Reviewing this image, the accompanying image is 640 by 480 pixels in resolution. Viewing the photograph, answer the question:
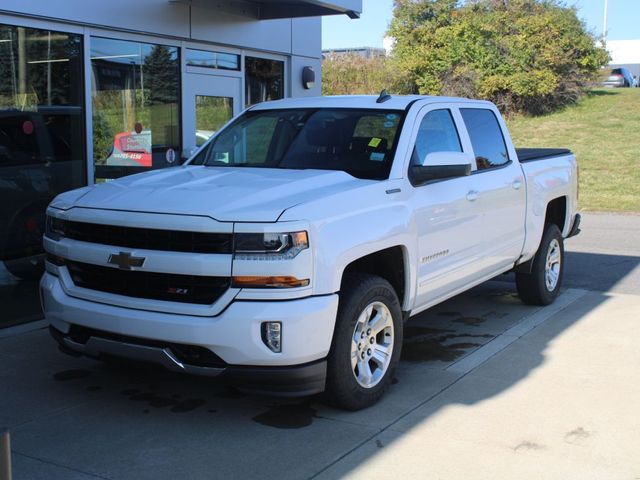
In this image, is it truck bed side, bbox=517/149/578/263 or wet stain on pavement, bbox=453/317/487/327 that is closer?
wet stain on pavement, bbox=453/317/487/327

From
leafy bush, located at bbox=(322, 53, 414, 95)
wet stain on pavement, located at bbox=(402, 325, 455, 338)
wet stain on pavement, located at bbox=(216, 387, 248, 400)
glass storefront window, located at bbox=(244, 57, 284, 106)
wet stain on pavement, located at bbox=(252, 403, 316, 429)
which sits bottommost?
wet stain on pavement, located at bbox=(402, 325, 455, 338)

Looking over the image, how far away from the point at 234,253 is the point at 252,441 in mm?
1098

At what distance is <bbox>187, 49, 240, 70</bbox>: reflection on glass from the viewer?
980 cm

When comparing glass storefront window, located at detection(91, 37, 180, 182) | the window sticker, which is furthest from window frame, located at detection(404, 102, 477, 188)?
glass storefront window, located at detection(91, 37, 180, 182)

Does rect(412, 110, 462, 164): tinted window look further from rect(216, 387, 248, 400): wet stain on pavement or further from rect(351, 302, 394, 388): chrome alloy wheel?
rect(216, 387, 248, 400): wet stain on pavement

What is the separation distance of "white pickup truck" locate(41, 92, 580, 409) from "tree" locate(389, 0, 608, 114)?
75.6 ft

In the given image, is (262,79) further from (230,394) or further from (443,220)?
(230,394)

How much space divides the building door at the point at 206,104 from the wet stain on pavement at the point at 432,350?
4.48 metres

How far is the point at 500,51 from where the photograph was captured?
1120 inches

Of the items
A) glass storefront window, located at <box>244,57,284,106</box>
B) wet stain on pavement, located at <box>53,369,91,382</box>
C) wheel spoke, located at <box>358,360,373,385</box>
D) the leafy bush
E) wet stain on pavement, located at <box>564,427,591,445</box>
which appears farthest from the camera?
the leafy bush

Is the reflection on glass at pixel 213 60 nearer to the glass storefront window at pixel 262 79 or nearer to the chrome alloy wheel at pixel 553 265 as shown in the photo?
the glass storefront window at pixel 262 79

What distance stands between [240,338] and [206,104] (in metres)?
6.56

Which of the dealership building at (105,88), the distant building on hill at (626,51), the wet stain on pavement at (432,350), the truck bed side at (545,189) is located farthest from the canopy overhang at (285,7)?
the distant building on hill at (626,51)

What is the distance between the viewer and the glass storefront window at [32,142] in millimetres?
7457
